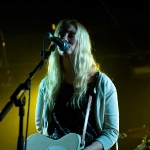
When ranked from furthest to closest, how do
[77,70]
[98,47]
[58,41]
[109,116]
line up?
1. [98,47]
2. [77,70]
3. [109,116]
4. [58,41]

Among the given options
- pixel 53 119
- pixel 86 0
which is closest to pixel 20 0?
pixel 86 0

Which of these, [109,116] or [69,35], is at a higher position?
[69,35]

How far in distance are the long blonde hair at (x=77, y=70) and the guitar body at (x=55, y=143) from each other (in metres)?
0.26

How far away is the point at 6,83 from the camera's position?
228 inches

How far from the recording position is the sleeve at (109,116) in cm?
211

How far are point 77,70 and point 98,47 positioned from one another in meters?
3.54

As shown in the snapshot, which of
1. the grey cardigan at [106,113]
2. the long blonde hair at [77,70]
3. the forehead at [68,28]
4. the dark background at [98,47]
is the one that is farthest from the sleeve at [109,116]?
the dark background at [98,47]

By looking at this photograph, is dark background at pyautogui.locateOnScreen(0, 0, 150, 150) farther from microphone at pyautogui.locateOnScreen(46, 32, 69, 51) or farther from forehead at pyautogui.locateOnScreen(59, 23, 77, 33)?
microphone at pyautogui.locateOnScreen(46, 32, 69, 51)

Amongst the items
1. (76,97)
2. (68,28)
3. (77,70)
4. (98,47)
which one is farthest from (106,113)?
(98,47)

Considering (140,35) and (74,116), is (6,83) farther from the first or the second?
(74,116)

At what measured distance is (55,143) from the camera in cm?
207

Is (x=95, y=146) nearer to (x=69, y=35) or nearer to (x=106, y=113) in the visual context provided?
(x=106, y=113)

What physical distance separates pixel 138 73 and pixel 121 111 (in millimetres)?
792

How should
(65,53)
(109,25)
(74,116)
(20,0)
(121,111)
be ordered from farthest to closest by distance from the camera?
(121,111), (109,25), (20,0), (65,53), (74,116)
